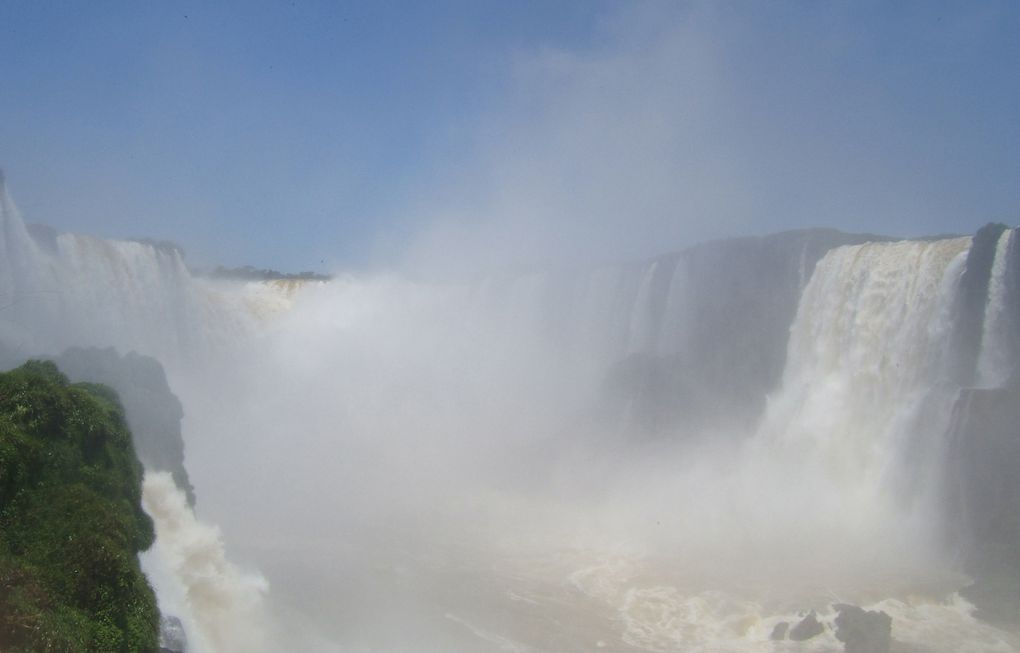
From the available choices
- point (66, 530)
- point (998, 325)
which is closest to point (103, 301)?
point (66, 530)

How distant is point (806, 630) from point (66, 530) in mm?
11861

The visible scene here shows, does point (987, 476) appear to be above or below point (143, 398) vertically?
above

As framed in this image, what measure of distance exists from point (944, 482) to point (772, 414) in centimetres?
703

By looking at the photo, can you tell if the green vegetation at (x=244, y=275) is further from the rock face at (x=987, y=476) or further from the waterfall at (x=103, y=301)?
the rock face at (x=987, y=476)

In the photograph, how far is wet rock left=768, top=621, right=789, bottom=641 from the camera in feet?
43.7

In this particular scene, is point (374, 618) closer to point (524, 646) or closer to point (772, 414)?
point (524, 646)

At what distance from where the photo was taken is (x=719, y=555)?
18016 mm

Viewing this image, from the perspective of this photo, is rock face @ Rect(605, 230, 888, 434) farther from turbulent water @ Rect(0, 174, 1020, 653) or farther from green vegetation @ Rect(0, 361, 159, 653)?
Result: green vegetation @ Rect(0, 361, 159, 653)

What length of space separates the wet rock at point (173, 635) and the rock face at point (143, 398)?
17.3ft

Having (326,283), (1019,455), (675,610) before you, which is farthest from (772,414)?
(326,283)

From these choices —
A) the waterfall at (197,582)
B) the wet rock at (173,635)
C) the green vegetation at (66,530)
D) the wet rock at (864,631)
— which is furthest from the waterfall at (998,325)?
the green vegetation at (66,530)

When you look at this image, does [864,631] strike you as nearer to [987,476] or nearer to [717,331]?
[987,476]

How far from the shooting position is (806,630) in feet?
43.1

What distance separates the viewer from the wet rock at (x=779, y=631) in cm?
1333
